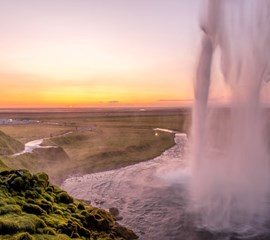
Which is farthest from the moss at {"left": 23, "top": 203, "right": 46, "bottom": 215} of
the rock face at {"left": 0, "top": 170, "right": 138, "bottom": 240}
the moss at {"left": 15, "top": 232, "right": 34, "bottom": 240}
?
the moss at {"left": 15, "top": 232, "right": 34, "bottom": 240}

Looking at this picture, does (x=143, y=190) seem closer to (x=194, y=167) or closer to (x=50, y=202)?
(x=194, y=167)

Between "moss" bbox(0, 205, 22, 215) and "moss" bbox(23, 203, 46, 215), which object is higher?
"moss" bbox(0, 205, 22, 215)

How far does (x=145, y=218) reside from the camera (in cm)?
2597

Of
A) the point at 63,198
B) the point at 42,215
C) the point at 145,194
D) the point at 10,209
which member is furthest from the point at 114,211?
the point at 10,209

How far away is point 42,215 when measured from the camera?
16844mm

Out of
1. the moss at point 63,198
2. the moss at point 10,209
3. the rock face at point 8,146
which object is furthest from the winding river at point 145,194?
the rock face at point 8,146

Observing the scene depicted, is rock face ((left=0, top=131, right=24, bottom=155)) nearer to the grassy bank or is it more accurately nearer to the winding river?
the winding river

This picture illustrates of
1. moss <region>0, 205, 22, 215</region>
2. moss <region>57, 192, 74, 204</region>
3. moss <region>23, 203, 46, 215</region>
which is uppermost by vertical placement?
moss <region>0, 205, 22, 215</region>

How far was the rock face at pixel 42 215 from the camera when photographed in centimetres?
1436

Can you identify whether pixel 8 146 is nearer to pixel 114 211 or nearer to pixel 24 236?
pixel 114 211

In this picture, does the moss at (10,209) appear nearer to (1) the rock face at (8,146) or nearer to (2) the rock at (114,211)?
(2) the rock at (114,211)

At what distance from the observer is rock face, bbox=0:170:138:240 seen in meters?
14.4

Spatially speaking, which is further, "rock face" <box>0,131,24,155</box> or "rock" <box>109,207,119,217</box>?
"rock face" <box>0,131,24,155</box>

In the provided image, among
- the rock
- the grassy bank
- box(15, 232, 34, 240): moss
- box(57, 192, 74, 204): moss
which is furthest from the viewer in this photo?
the rock
